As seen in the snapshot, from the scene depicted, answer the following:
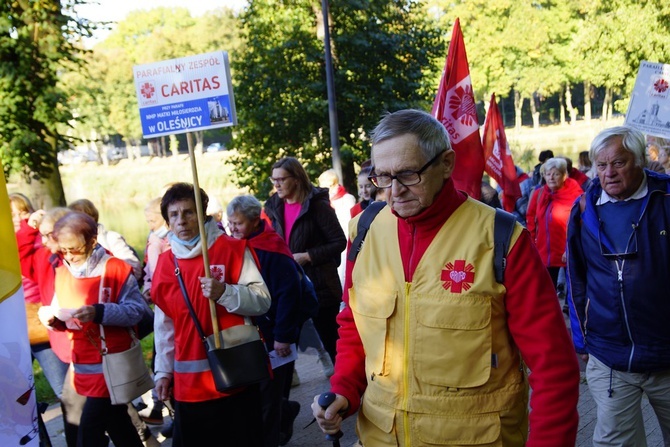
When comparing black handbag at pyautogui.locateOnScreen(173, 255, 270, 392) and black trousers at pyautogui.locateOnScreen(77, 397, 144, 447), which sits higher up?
black handbag at pyautogui.locateOnScreen(173, 255, 270, 392)

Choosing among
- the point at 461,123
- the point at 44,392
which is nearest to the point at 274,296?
the point at 461,123

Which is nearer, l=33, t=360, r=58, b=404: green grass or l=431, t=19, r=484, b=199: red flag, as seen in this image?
l=431, t=19, r=484, b=199: red flag

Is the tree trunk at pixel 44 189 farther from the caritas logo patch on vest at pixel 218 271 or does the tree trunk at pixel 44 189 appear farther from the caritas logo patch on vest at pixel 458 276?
the caritas logo patch on vest at pixel 458 276

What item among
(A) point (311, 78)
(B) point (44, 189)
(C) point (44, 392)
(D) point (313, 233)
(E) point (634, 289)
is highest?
(A) point (311, 78)

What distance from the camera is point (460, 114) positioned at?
506 centimetres

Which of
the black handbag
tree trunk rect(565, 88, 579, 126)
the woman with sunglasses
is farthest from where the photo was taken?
tree trunk rect(565, 88, 579, 126)

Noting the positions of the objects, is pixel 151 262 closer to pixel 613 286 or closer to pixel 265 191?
pixel 613 286

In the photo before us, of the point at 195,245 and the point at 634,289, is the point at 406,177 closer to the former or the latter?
the point at 634,289

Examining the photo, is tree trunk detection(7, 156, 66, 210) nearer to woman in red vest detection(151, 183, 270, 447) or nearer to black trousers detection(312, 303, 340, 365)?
black trousers detection(312, 303, 340, 365)

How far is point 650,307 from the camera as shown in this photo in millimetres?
3496

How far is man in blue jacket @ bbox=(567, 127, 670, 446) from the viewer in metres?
3.49

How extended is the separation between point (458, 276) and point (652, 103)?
4.47m

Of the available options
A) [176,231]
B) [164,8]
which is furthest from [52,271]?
[164,8]

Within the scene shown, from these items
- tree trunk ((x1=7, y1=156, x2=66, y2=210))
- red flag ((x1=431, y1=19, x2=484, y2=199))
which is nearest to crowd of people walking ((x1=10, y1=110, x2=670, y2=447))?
red flag ((x1=431, y1=19, x2=484, y2=199))
